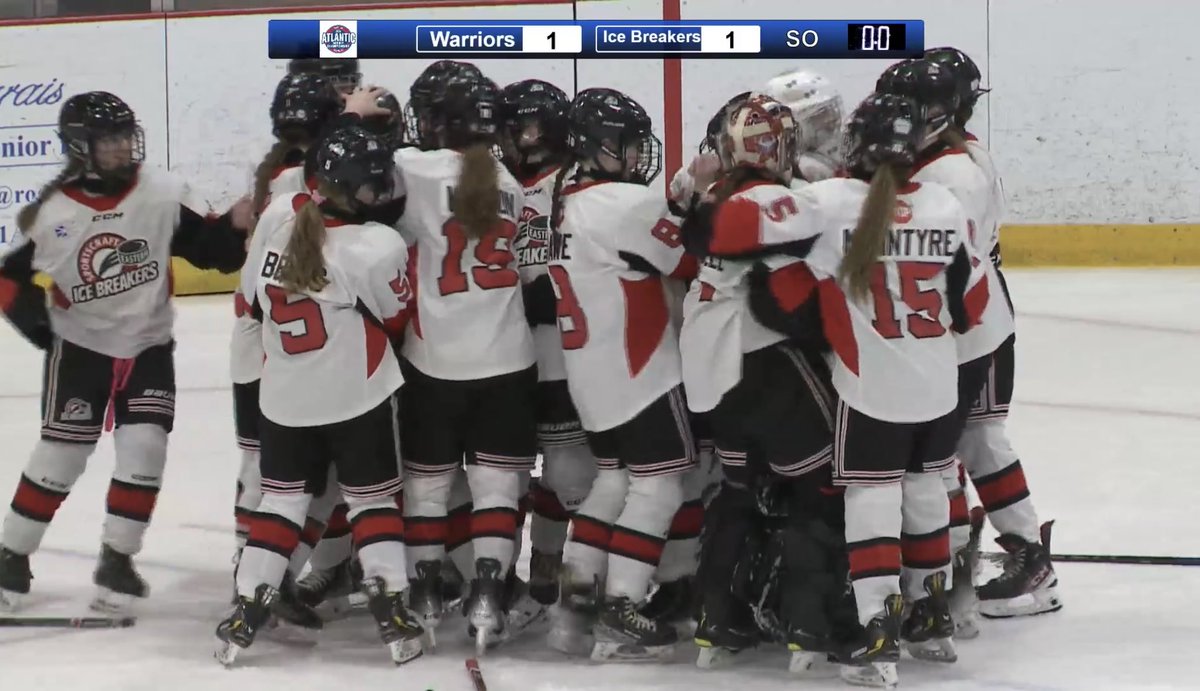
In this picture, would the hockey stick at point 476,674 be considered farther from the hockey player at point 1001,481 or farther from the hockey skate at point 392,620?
the hockey player at point 1001,481

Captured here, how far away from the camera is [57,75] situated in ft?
29.0

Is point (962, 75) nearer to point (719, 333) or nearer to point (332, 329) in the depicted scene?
point (719, 333)

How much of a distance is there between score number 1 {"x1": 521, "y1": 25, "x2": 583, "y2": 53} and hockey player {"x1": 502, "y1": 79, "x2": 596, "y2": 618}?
16.9 feet

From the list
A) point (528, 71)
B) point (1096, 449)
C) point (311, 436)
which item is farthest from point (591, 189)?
point (528, 71)

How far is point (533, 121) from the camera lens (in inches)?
141

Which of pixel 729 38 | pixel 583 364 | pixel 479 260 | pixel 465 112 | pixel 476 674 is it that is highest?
pixel 729 38

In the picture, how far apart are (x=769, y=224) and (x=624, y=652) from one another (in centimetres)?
94

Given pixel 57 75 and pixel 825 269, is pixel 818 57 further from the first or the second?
pixel 825 269

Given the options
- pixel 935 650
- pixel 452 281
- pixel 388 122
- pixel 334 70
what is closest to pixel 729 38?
pixel 334 70

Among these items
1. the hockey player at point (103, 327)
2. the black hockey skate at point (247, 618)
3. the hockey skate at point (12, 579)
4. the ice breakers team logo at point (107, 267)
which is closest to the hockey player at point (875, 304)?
the black hockey skate at point (247, 618)

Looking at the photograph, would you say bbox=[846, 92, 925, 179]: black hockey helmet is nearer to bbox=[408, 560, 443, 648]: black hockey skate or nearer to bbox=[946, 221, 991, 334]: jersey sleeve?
bbox=[946, 221, 991, 334]: jersey sleeve

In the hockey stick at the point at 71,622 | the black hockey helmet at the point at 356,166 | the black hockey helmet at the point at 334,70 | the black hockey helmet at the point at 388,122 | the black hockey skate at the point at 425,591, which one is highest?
the black hockey helmet at the point at 334,70

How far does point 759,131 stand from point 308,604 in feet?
4.95

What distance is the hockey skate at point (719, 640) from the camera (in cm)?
325
